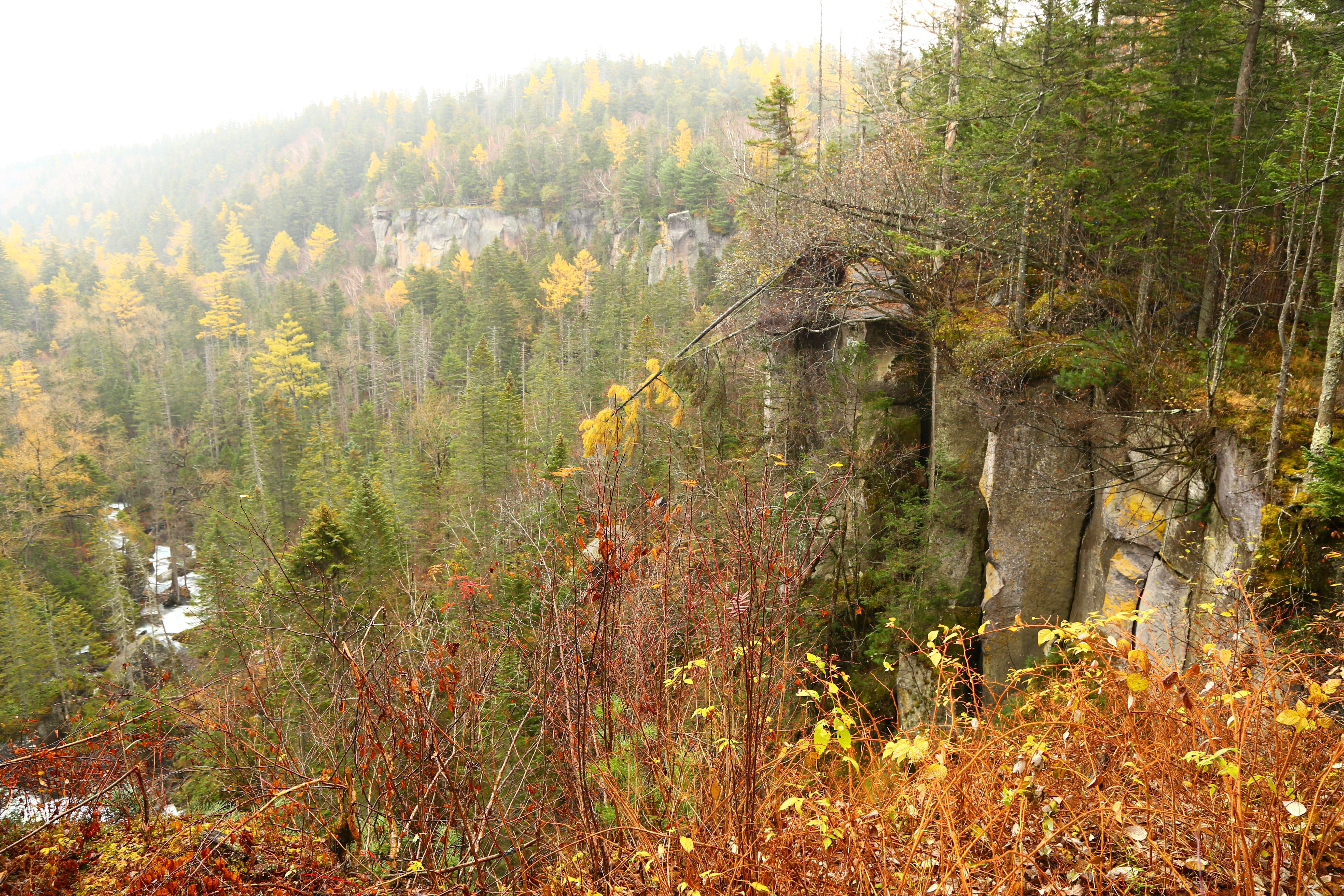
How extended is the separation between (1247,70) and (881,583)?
8084 mm

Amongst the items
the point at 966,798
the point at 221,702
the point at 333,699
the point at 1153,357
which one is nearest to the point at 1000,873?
the point at 966,798

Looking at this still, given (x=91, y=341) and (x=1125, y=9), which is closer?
(x=1125, y=9)

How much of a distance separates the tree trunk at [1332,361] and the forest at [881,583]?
39mm

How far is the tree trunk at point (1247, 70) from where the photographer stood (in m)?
6.59

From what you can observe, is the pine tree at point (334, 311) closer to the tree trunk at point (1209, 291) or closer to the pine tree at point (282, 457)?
the pine tree at point (282, 457)

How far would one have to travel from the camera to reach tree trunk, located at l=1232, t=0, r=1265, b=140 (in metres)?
6.59

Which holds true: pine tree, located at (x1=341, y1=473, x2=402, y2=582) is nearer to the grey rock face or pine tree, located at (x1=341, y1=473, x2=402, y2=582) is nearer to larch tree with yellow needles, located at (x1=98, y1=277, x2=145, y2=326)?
the grey rock face

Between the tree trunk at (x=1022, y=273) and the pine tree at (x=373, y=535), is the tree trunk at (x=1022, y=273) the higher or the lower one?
the higher one

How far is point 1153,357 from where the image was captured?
7195 mm

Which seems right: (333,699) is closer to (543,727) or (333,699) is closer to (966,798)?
(543,727)

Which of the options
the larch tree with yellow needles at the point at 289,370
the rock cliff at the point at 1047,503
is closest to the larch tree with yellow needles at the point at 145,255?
the larch tree with yellow needles at the point at 289,370

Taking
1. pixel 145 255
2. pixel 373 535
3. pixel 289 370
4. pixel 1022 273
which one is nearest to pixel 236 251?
pixel 145 255

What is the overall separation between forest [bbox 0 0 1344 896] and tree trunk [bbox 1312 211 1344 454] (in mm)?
39

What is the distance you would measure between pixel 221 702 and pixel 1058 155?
415 inches
